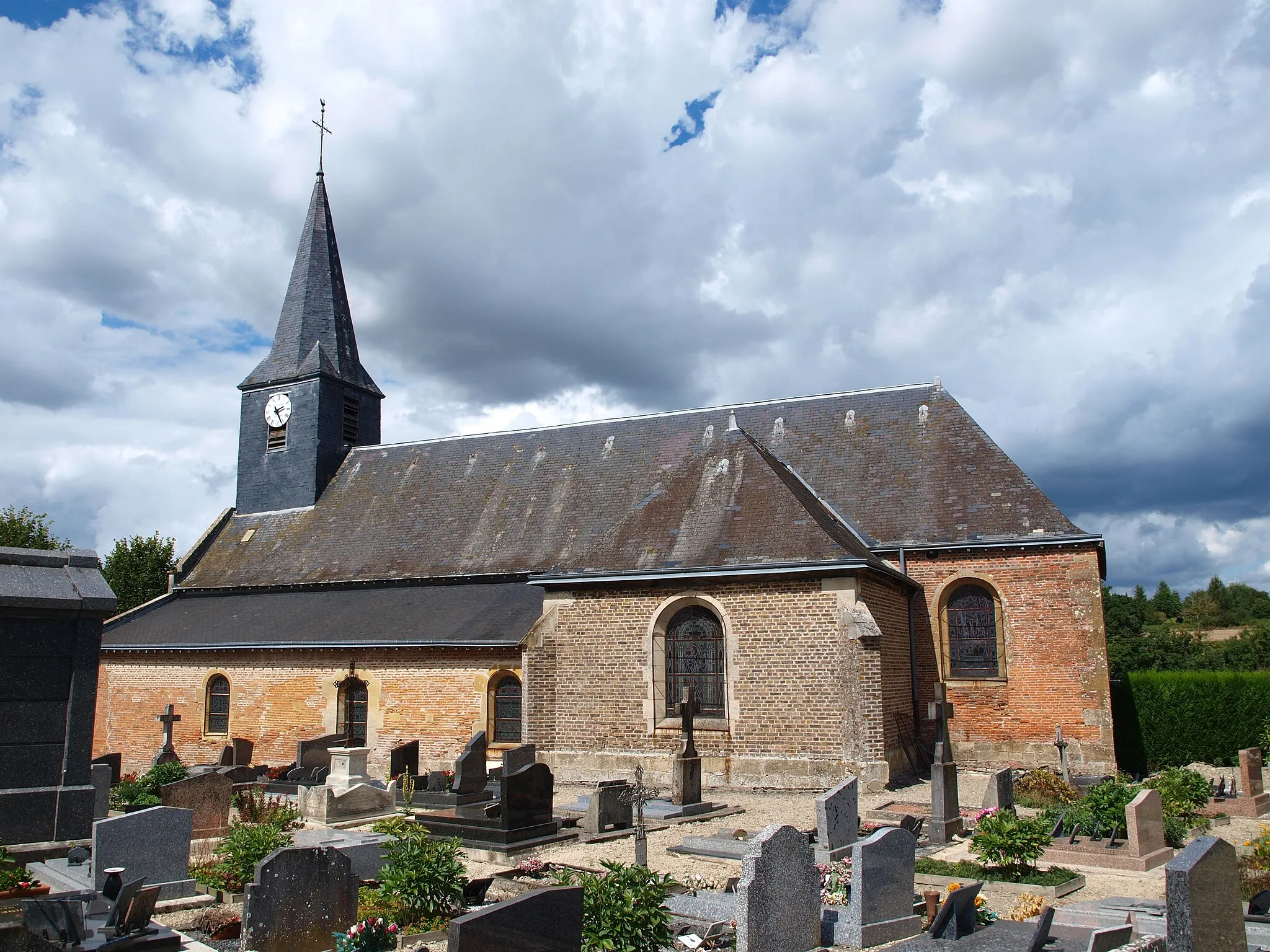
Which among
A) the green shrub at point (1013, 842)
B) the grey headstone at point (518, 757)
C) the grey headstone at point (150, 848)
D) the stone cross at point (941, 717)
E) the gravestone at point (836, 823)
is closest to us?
the grey headstone at point (150, 848)

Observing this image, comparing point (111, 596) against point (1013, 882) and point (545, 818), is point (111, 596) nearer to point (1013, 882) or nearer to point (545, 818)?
point (545, 818)

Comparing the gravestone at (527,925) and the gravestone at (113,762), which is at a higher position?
the gravestone at (527,925)

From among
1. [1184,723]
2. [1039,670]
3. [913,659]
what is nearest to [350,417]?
[913,659]

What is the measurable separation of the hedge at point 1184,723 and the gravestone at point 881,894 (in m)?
14.2

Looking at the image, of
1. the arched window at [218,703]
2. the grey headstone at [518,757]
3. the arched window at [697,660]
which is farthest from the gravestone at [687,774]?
the arched window at [218,703]

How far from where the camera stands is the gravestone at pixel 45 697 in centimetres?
866

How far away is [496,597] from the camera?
64.5 ft

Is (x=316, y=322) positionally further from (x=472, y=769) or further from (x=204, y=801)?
(x=204, y=801)

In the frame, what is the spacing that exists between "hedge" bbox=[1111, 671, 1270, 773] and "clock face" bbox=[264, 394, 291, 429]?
2174 cm

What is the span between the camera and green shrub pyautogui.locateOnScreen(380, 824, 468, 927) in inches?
293

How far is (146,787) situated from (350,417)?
14.1 metres

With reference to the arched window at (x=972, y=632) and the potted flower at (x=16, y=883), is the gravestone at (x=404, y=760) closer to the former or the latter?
the potted flower at (x=16, y=883)

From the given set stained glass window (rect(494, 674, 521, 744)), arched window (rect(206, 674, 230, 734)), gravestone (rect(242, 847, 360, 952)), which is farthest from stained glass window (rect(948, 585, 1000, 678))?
arched window (rect(206, 674, 230, 734))

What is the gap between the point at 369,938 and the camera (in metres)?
6.38
